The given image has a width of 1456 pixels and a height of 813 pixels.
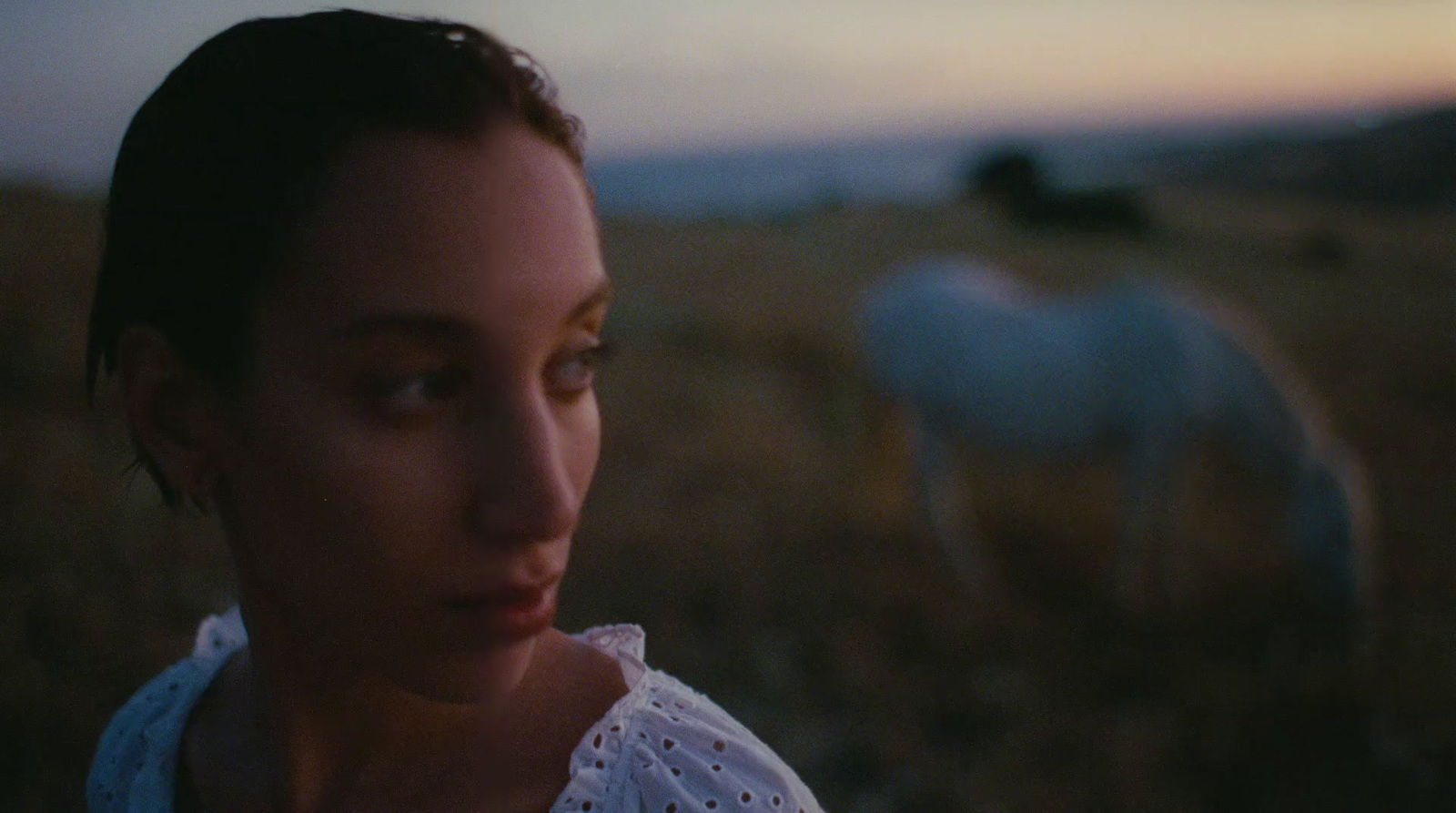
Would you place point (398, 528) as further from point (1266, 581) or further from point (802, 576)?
point (1266, 581)

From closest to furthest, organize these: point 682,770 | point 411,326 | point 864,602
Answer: point 411,326
point 682,770
point 864,602

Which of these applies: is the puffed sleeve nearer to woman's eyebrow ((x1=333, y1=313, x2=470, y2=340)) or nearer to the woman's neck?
the woman's neck

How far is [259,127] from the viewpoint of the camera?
70 cm

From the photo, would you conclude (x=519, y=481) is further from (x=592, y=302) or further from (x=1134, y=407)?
(x=1134, y=407)

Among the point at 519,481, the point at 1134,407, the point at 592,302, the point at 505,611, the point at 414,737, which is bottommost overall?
the point at 1134,407

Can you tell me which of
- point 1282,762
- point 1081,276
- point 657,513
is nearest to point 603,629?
point 1282,762

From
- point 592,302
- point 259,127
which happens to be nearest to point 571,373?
point 592,302

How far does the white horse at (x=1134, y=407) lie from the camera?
395 cm

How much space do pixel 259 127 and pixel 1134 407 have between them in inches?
166

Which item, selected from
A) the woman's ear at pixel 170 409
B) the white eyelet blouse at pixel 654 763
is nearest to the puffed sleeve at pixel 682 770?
the white eyelet blouse at pixel 654 763

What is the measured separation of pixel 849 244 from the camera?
484 inches

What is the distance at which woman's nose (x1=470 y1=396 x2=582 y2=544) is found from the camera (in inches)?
25.9

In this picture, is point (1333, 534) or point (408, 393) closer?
point (408, 393)

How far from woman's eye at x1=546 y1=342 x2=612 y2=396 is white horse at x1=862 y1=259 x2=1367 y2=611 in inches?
146
